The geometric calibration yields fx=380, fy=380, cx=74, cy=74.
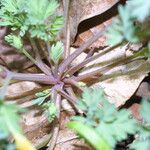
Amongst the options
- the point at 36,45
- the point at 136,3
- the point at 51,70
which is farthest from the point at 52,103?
the point at 136,3

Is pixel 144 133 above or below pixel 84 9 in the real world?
below

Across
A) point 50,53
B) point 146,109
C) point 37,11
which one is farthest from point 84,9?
point 146,109

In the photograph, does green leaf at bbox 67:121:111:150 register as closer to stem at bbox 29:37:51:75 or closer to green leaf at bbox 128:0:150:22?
green leaf at bbox 128:0:150:22

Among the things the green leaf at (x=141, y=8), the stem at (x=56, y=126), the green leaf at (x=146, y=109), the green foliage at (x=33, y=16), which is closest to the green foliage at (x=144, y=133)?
the green leaf at (x=146, y=109)

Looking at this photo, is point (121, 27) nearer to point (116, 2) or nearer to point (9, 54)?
point (116, 2)

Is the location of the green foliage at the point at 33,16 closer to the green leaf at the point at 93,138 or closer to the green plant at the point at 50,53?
the green plant at the point at 50,53

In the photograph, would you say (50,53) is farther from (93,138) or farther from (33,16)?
(93,138)

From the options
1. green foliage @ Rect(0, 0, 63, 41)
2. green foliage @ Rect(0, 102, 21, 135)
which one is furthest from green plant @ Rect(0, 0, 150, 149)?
green foliage @ Rect(0, 102, 21, 135)

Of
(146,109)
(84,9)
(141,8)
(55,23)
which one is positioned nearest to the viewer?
(141,8)
